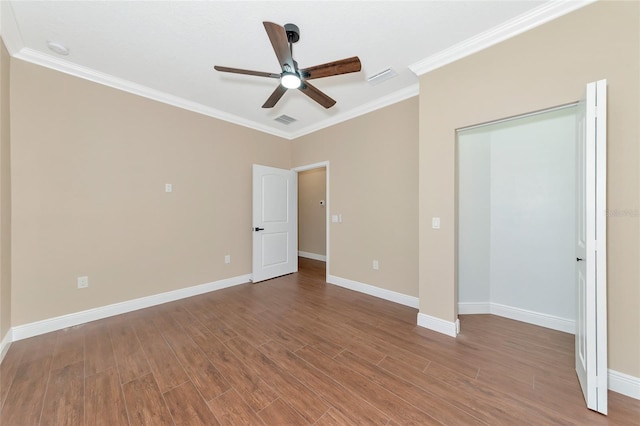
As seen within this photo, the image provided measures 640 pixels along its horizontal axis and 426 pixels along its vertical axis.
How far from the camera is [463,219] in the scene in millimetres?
2908

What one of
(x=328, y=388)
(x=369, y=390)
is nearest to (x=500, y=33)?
(x=369, y=390)

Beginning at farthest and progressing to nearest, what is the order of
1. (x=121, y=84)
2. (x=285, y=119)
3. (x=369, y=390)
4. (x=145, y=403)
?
(x=285, y=119)
(x=121, y=84)
(x=369, y=390)
(x=145, y=403)

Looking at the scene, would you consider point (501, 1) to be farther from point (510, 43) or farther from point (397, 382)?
point (397, 382)

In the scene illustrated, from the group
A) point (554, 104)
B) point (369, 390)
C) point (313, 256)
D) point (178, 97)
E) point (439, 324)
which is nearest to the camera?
point (369, 390)

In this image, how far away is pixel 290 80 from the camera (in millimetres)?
1933

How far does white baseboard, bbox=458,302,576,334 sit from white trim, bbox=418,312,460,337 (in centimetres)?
58

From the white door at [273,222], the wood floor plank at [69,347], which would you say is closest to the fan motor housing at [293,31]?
the white door at [273,222]

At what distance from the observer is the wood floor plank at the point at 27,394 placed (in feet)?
4.70

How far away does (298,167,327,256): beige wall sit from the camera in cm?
596

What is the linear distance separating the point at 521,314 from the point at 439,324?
1.10 m

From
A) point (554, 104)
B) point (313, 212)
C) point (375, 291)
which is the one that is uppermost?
point (554, 104)

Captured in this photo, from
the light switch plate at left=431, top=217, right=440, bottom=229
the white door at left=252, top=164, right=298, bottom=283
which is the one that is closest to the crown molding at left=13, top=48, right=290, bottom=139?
the white door at left=252, top=164, right=298, bottom=283

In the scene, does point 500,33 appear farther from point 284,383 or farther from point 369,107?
point 284,383

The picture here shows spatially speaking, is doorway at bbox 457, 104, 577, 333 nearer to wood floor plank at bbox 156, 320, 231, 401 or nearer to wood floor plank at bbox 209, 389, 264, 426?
wood floor plank at bbox 209, 389, 264, 426
